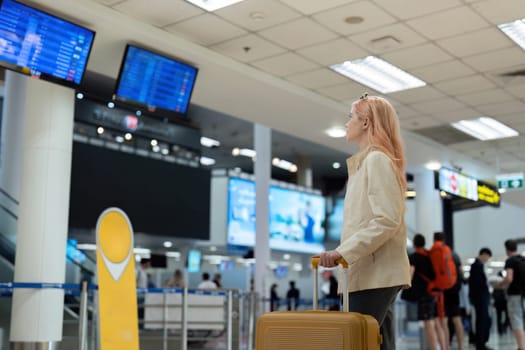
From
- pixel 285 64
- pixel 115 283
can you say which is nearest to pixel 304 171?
pixel 285 64

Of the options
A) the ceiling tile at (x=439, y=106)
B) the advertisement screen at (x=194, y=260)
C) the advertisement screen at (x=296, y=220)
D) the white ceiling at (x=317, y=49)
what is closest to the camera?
the white ceiling at (x=317, y=49)

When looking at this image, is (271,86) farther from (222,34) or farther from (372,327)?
(372,327)

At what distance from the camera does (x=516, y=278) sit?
9172 millimetres

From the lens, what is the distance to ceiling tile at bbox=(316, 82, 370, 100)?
31.4ft

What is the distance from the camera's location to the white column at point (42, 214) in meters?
7.20

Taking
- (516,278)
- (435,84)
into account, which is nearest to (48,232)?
(435,84)

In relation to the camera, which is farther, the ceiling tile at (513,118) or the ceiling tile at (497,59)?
the ceiling tile at (513,118)

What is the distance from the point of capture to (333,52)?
27.1 ft

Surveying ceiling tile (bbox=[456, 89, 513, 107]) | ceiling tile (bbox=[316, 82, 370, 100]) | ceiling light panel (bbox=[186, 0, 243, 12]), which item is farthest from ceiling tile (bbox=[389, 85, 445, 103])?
ceiling light panel (bbox=[186, 0, 243, 12])

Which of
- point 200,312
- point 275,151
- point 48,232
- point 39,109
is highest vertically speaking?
point 275,151

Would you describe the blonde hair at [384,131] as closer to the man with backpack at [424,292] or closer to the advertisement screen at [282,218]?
the man with backpack at [424,292]

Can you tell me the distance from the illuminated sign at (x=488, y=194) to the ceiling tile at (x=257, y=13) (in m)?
8.19

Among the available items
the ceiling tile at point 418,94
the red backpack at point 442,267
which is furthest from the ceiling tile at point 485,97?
the red backpack at point 442,267

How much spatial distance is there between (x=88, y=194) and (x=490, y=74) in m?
10.7
